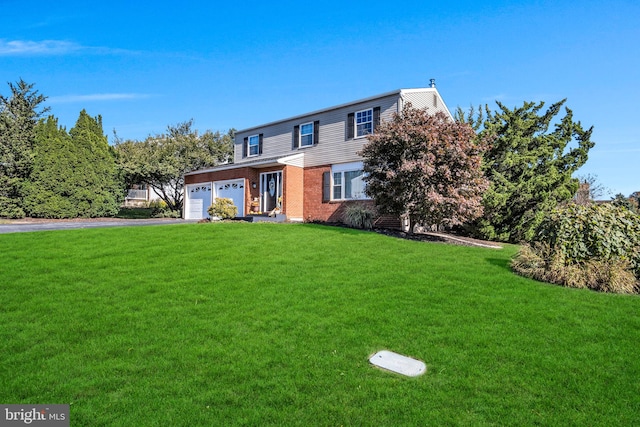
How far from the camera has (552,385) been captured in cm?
371

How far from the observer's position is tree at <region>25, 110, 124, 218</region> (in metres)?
21.6

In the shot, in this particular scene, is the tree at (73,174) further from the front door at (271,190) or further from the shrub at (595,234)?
the shrub at (595,234)

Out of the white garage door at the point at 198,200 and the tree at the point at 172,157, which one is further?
the tree at the point at 172,157

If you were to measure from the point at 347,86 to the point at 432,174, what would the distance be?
9.09 metres

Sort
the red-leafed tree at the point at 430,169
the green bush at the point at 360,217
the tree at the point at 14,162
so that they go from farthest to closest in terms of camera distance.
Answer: the tree at the point at 14,162 < the green bush at the point at 360,217 < the red-leafed tree at the point at 430,169

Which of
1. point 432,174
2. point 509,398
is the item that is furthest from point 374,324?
point 432,174

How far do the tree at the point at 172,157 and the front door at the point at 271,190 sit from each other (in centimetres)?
1029

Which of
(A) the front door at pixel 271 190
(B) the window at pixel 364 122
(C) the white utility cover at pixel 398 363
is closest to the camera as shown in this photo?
(C) the white utility cover at pixel 398 363

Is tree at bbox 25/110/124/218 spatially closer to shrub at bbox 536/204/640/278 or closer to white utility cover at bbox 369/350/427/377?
white utility cover at bbox 369/350/427/377

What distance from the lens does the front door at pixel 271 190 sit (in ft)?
68.0

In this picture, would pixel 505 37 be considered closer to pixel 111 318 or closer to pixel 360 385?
pixel 360 385

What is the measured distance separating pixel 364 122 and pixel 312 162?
12.4ft

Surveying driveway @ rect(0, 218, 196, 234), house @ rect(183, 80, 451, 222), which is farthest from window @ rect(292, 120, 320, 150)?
driveway @ rect(0, 218, 196, 234)

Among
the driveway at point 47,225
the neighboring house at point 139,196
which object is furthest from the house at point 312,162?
the neighboring house at point 139,196
